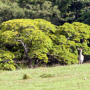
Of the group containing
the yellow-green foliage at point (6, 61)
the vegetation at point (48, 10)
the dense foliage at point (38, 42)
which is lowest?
the yellow-green foliage at point (6, 61)

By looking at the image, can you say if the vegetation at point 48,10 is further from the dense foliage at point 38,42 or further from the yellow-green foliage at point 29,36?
the yellow-green foliage at point 29,36

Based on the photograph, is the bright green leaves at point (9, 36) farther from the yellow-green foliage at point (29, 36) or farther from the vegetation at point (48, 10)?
the vegetation at point (48, 10)

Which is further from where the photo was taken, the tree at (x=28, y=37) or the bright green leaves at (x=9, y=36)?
the tree at (x=28, y=37)

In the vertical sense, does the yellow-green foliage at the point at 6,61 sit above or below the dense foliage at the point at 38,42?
below

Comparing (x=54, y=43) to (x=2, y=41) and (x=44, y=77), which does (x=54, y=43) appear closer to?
(x=2, y=41)

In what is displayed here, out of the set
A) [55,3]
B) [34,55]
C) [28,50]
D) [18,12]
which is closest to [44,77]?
[34,55]

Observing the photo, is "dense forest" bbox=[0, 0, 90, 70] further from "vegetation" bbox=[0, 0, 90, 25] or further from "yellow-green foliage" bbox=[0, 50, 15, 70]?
"vegetation" bbox=[0, 0, 90, 25]

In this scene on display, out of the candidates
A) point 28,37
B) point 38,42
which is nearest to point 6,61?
point 28,37

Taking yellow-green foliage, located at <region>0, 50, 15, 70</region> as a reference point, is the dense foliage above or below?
above

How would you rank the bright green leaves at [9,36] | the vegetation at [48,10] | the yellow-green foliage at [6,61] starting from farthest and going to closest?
the vegetation at [48,10]
the bright green leaves at [9,36]
the yellow-green foliage at [6,61]

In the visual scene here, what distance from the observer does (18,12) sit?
2361 cm

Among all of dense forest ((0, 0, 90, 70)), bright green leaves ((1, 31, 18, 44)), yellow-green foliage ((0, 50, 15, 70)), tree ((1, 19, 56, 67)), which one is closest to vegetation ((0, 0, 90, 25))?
dense forest ((0, 0, 90, 70))

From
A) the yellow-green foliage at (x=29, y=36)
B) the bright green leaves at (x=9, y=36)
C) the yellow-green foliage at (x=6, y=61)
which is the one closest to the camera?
the yellow-green foliage at (x=6, y=61)

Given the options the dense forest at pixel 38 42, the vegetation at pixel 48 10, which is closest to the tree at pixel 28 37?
the dense forest at pixel 38 42
